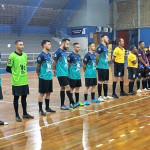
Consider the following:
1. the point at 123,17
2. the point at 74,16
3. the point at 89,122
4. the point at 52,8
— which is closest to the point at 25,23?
the point at 52,8

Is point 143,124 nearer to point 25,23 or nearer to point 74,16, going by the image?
point 25,23

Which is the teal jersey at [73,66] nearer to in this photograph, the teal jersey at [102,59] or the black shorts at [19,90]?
the teal jersey at [102,59]

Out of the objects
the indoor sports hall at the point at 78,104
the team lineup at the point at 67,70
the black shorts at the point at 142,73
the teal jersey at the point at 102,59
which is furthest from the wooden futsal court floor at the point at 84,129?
the black shorts at the point at 142,73

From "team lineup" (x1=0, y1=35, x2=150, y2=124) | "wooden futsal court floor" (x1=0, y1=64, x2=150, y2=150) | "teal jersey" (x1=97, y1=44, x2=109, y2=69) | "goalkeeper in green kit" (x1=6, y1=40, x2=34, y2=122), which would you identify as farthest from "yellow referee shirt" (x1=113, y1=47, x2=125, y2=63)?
"goalkeeper in green kit" (x1=6, y1=40, x2=34, y2=122)

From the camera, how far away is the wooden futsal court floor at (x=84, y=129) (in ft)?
14.7

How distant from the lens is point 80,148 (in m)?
4.33

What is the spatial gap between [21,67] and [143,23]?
2420 centimetres

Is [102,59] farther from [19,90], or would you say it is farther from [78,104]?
[19,90]

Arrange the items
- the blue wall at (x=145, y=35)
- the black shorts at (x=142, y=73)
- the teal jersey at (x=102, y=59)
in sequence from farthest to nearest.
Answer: the blue wall at (x=145, y=35) → the black shorts at (x=142, y=73) → the teal jersey at (x=102, y=59)

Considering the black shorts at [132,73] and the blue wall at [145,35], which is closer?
the black shorts at [132,73]

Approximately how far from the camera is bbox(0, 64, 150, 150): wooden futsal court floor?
4.49m

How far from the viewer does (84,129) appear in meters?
5.38

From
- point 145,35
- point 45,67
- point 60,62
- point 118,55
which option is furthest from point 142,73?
point 145,35

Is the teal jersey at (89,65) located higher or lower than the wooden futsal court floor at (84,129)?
higher
